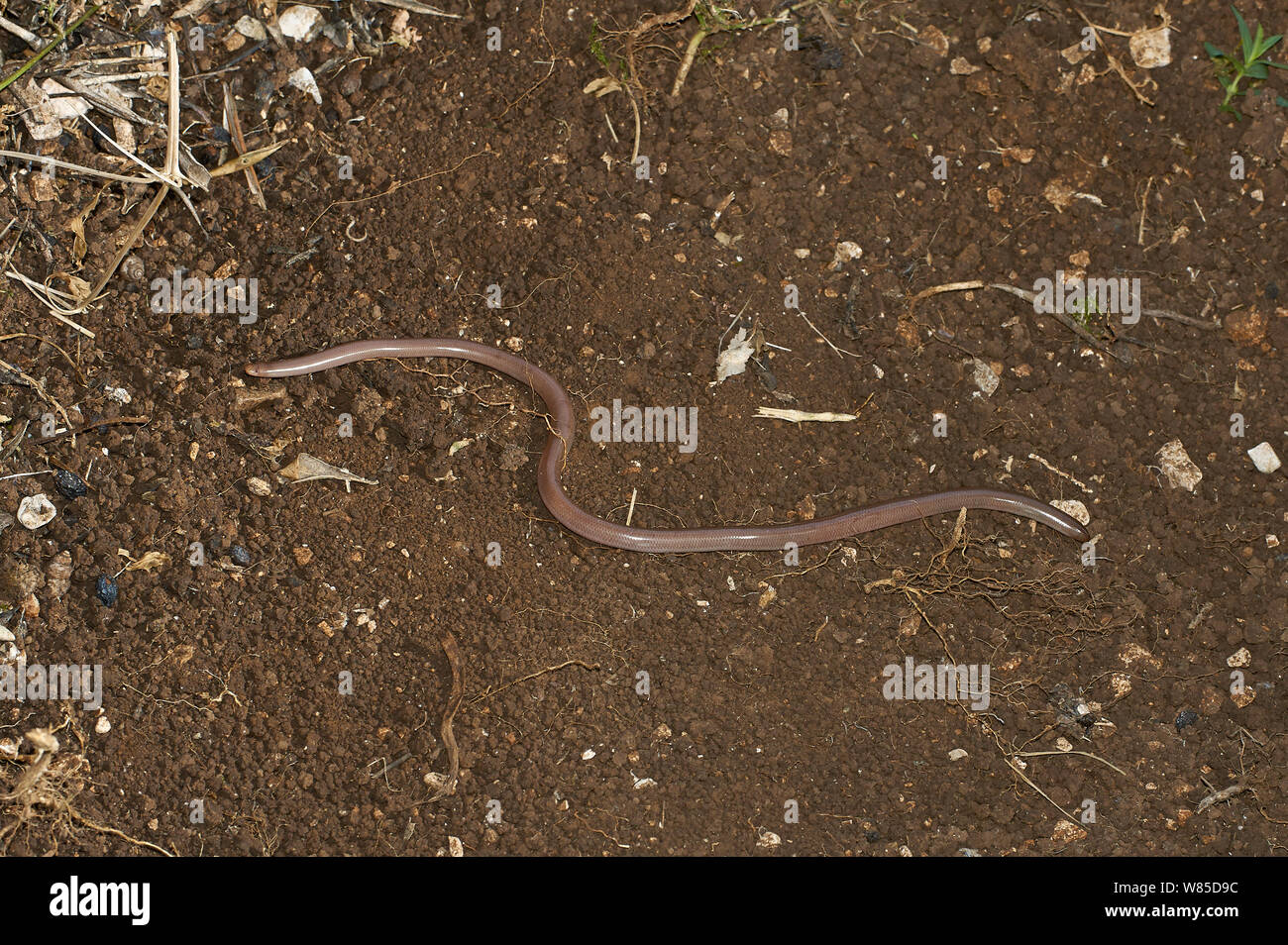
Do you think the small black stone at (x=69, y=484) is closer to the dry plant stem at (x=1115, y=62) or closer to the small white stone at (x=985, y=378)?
the small white stone at (x=985, y=378)

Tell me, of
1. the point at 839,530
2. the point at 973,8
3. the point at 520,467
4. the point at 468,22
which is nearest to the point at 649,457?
the point at 520,467

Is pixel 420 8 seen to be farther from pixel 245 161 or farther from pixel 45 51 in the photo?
pixel 45 51

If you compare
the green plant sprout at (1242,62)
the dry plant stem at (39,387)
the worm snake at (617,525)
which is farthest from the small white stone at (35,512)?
the green plant sprout at (1242,62)

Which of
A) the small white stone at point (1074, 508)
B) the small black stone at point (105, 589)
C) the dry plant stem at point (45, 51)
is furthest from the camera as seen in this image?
the small white stone at point (1074, 508)

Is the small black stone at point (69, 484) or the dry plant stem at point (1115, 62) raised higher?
the dry plant stem at point (1115, 62)

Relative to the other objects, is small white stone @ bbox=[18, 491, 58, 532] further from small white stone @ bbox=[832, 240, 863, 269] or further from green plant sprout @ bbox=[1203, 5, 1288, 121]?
green plant sprout @ bbox=[1203, 5, 1288, 121]
